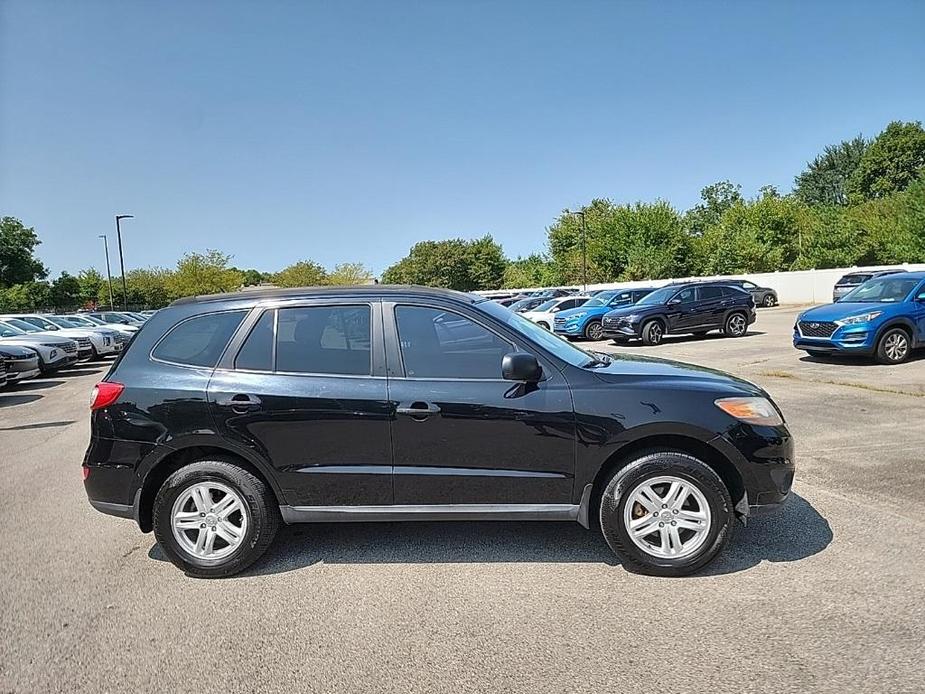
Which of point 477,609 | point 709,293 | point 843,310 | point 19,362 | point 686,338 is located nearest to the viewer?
point 477,609

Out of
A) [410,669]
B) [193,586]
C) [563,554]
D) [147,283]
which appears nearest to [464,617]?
[410,669]

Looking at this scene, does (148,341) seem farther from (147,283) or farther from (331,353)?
(147,283)

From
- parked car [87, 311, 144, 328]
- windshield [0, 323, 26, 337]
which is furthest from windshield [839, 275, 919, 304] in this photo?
parked car [87, 311, 144, 328]

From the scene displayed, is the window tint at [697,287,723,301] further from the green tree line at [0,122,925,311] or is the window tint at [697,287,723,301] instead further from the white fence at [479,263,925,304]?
the green tree line at [0,122,925,311]

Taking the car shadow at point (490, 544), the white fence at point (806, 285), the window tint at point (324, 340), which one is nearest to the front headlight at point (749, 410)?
the car shadow at point (490, 544)

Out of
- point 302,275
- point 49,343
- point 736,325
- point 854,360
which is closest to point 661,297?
point 736,325

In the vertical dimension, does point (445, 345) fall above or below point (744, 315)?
above

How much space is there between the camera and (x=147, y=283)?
61125mm

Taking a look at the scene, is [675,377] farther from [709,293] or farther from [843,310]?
[709,293]

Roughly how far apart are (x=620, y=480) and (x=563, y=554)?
70 cm

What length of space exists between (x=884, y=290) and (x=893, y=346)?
4.38 ft

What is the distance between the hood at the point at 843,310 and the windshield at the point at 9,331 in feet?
66.6

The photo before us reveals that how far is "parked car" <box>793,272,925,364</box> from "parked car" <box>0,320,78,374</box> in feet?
57.6

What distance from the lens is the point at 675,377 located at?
404cm
